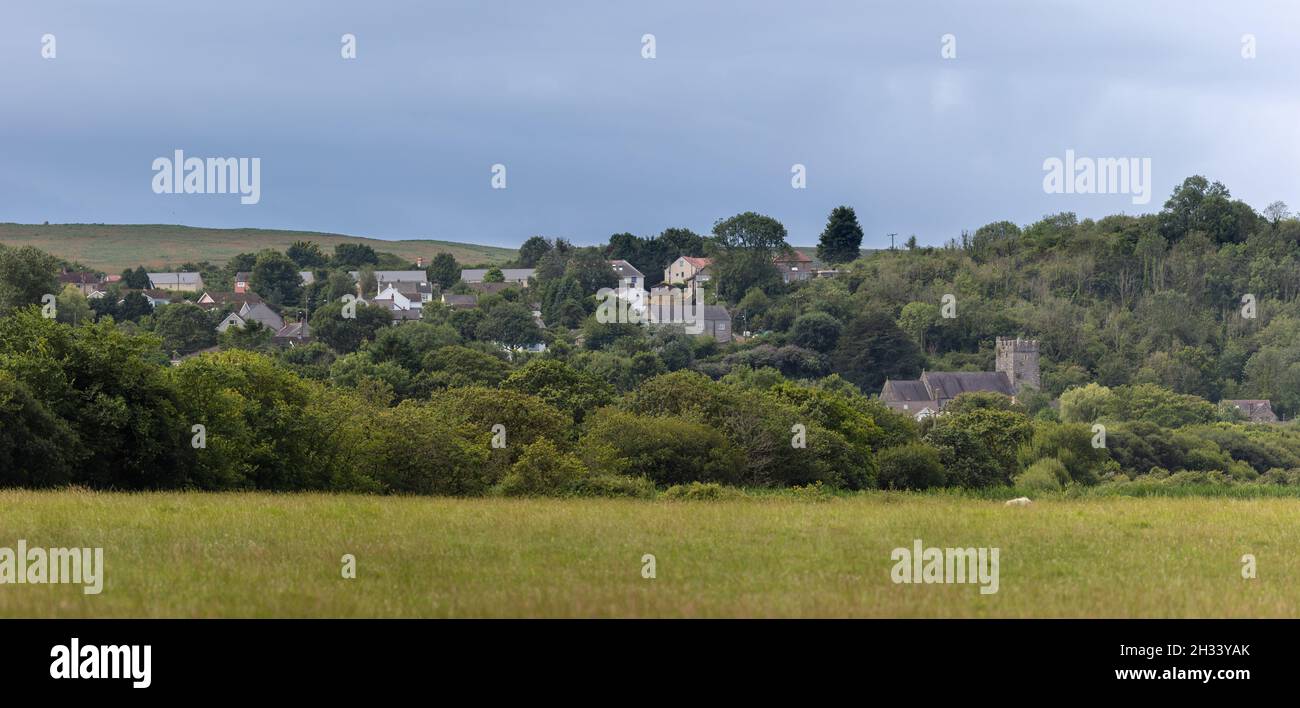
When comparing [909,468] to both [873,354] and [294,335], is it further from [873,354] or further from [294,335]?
[294,335]

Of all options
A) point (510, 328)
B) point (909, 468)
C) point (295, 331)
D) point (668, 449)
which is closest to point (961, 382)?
point (510, 328)

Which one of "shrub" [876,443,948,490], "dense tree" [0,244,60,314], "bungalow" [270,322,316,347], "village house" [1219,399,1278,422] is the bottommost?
"village house" [1219,399,1278,422]

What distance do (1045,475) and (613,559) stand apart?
56720mm

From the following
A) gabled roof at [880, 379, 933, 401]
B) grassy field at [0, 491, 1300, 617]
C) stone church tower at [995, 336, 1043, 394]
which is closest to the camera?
grassy field at [0, 491, 1300, 617]

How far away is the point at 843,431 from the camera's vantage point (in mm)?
68688

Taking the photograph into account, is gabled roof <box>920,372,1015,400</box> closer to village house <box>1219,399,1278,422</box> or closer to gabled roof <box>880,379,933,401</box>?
gabled roof <box>880,379,933,401</box>

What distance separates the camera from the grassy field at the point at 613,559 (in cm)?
1590

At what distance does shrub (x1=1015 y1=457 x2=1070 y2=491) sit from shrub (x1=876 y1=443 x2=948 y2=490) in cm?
422

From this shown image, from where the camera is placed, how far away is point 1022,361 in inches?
6924

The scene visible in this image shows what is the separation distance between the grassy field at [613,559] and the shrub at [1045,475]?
123 ft

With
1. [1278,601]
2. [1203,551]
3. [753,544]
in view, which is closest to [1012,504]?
[1203,551]

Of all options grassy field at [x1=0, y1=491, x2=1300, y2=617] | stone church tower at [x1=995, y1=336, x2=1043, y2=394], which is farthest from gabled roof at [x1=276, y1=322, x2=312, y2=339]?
grassy field at [x1=0, y1=491, x2=1300, y2=617]

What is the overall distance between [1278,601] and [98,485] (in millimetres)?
29700

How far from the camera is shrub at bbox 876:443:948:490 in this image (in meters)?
67.7
